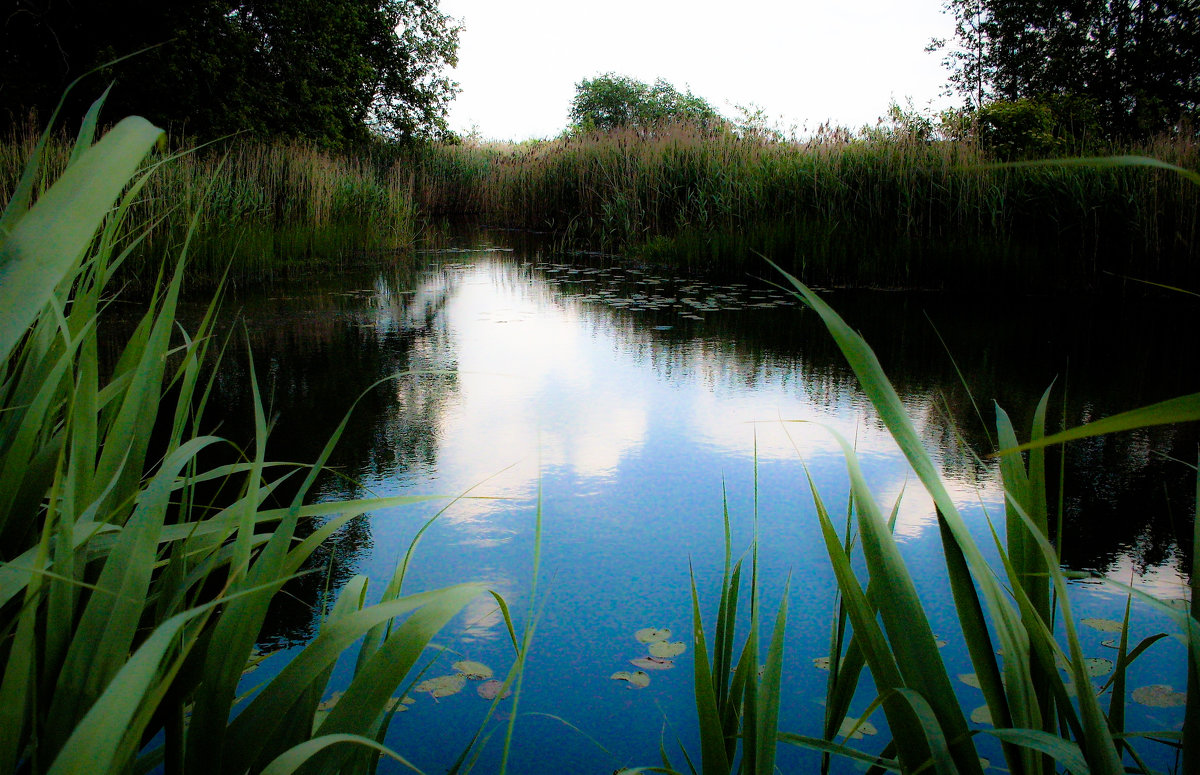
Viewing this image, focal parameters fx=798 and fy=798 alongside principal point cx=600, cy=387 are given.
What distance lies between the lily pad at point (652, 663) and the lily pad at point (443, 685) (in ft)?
1.15

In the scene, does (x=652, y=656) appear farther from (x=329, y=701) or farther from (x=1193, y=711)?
(x=1193, y=711)

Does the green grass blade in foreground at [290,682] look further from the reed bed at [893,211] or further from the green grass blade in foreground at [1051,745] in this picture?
the reed bed at [893,211]

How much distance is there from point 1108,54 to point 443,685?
24.8 m

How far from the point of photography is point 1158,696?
153 centimetres

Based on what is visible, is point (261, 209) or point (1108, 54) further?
point (1108, 54)

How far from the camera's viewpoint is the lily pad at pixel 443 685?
1.55 m

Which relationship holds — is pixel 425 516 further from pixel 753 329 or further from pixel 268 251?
pixel 268 251

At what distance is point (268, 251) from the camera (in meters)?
7.80

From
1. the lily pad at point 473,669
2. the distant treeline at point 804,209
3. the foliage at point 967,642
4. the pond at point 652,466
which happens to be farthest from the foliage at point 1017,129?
the foliage at point 967,642

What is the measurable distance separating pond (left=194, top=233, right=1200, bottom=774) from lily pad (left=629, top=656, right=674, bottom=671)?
2 centimetres

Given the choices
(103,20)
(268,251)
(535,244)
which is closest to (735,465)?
(268,251)

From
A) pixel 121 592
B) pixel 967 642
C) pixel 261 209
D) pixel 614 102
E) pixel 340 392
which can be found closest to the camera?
pixel 121 592

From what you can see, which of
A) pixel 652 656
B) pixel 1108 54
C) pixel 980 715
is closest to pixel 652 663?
pixel 652 656

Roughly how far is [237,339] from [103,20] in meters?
10.3
